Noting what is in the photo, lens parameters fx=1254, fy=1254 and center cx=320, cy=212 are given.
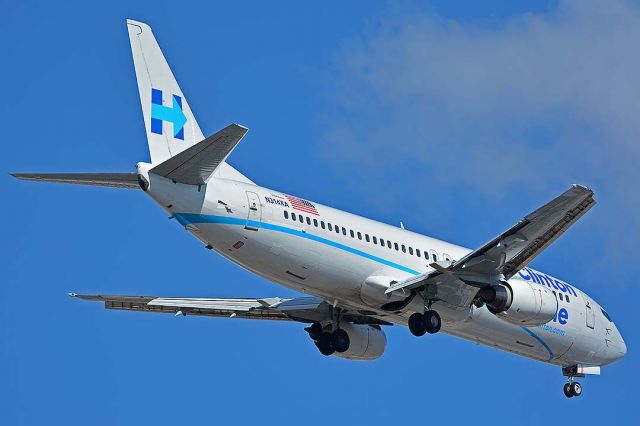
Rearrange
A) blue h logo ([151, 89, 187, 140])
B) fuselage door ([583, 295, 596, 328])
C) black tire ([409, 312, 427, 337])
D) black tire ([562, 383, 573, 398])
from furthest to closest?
black tire ([562, 383, 573, 398]), fuselage door ([583, 295, 596, 328]), black tire ([409, 312, 427, 337]), blue h logo ([151, 89, 187, 140])

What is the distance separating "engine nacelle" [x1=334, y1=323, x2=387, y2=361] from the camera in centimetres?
4153

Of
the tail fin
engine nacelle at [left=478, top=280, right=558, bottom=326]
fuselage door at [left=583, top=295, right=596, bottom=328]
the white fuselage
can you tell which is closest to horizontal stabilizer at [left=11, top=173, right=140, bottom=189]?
the white fuselage

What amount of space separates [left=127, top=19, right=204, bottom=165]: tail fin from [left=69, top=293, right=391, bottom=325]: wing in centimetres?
699

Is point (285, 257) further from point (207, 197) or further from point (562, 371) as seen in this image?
point (562, 371)

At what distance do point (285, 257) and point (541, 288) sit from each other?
873cm

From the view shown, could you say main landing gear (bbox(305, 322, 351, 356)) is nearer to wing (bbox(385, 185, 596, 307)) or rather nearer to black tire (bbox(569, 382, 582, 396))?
wing (bbox(385, 185, 596, 307))

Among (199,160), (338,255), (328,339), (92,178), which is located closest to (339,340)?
(328,339)

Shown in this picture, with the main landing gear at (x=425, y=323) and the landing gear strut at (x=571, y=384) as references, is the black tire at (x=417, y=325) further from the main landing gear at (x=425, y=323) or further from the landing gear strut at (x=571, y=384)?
the landing gear strut at (x=571, y=384)

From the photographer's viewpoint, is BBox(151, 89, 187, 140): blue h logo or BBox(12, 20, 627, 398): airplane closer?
BBox(12, 20, 627, 398): airplane

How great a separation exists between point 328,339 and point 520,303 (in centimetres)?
679

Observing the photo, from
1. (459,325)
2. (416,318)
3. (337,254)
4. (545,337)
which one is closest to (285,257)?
(337,254)

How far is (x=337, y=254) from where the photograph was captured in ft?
119

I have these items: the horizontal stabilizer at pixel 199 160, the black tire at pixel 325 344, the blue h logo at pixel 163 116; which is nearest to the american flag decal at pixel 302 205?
the horizontal stabilizer at pixel 199 160

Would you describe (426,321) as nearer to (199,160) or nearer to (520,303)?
(520,303)
